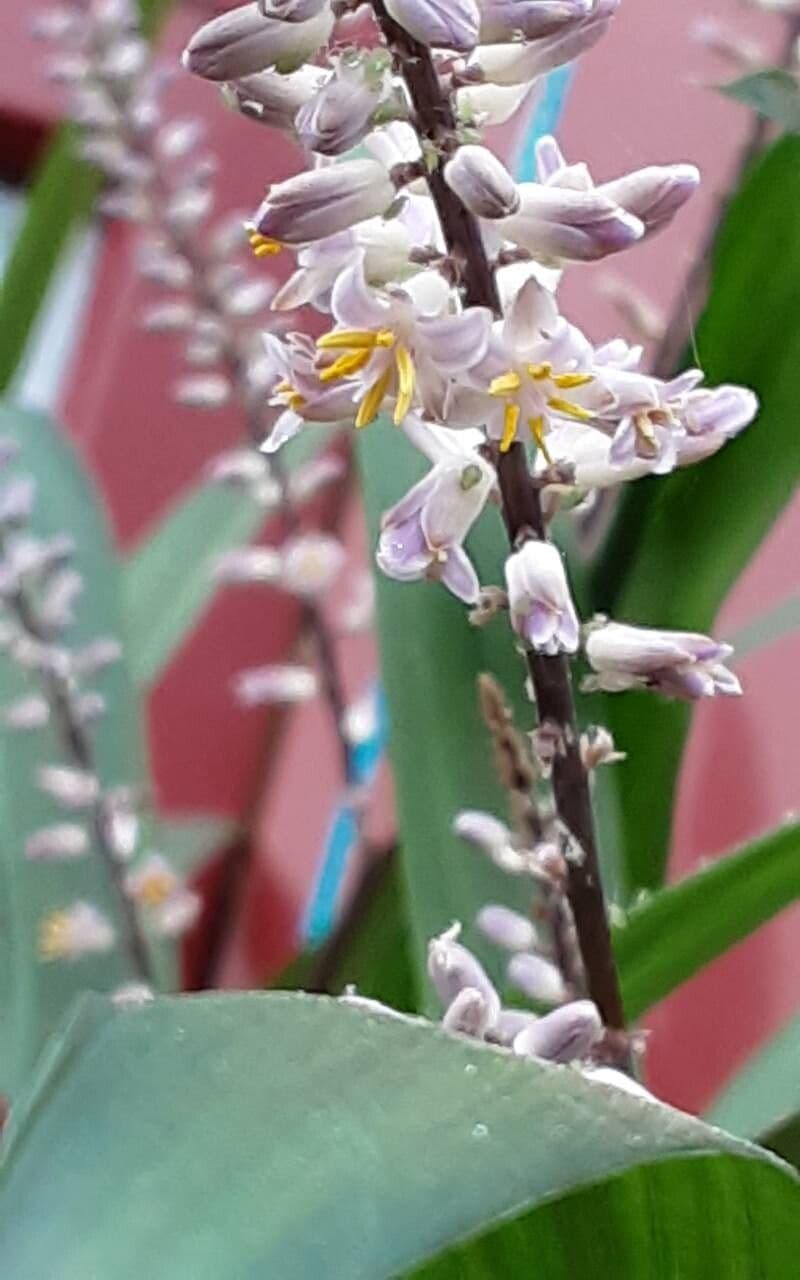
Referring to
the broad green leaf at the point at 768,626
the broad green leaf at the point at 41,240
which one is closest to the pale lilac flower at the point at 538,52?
the broad green leaf at the point at 768,626

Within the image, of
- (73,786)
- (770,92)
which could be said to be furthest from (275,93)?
(73,786)

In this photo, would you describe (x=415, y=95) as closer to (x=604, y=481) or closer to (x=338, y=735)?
(x=604, y=481)

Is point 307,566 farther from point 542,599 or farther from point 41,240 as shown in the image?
point 542,599

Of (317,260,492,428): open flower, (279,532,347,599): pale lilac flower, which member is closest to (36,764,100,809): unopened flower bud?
(279,532,347,599): pale lilac flower

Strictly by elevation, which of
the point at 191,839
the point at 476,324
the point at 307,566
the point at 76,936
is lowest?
the point at 191,839

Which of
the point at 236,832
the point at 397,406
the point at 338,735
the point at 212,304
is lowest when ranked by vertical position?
the point at 236,832

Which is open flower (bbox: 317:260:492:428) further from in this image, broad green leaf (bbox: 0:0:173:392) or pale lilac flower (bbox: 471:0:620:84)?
broad green leaf (bbox: 0:0:173:392)

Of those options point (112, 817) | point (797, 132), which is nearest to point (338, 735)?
point (112, 817)
